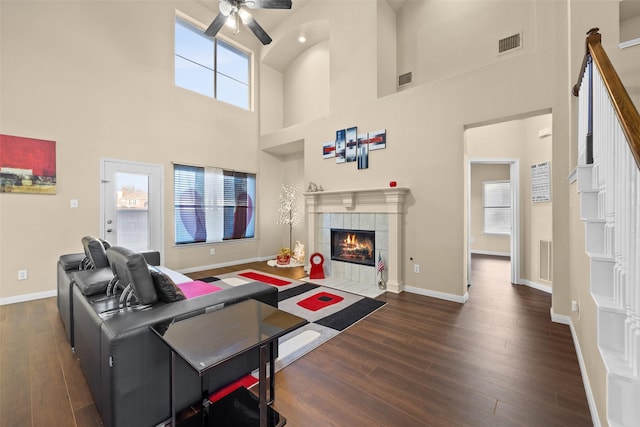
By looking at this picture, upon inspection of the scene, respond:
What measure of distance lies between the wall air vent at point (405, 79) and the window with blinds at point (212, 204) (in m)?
3.88

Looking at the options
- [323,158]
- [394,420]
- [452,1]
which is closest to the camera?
[394,420]

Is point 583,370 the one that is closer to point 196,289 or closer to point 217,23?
point 196,289

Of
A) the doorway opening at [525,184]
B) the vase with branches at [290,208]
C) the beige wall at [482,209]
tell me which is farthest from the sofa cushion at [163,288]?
the beige wall at [482,209]

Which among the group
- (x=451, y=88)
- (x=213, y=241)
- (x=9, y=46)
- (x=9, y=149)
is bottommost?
(x=213, y=241)

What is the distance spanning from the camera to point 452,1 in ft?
14.8

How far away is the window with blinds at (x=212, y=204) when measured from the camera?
5.29m

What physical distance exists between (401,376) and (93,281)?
2447 mm

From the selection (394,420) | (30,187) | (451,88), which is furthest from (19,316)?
(451,88)

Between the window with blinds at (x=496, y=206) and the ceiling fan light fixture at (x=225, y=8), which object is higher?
the ceiling fan light fixture at (x=225, y=8)

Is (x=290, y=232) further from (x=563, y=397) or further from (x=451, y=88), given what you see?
(x=563, y=397)

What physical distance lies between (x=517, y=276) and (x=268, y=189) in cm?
553

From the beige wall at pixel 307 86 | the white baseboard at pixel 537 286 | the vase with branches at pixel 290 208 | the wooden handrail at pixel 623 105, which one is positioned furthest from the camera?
the vase with branches at pixel 290 208

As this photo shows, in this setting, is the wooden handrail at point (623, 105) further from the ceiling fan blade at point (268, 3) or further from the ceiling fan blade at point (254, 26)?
the ceiling fan blade at point (254, 26)

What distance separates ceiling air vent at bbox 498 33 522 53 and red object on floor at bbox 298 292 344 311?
4.56 m
